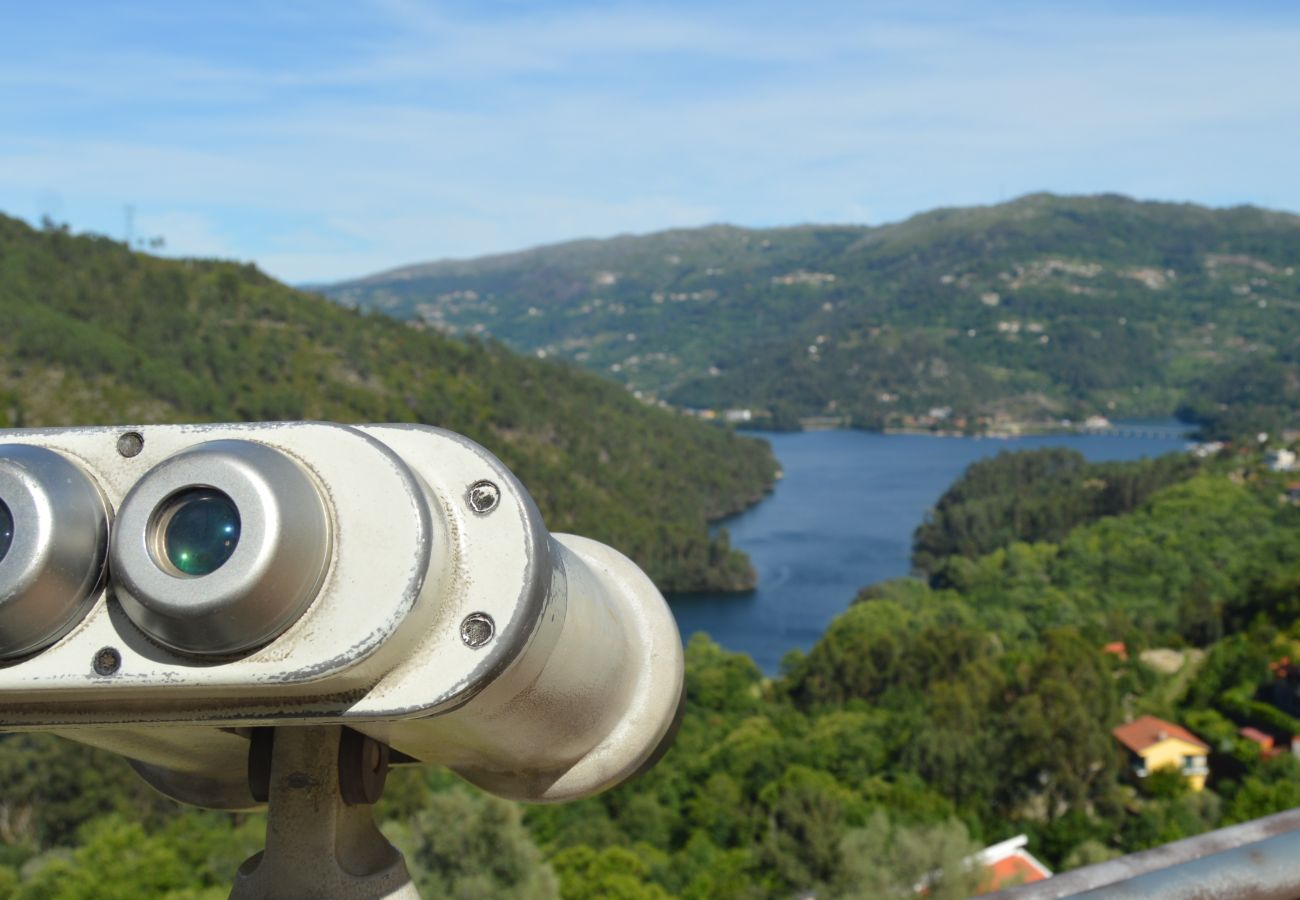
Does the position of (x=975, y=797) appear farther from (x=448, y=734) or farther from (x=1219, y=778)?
(x=448, y=734)

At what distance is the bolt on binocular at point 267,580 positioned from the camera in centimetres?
69

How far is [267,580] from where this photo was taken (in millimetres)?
674

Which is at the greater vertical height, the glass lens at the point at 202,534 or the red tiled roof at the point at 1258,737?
the glass lens at the point at 202,534

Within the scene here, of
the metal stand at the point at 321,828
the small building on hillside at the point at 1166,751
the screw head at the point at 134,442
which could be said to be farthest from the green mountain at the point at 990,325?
the screw head at the point at 134,442

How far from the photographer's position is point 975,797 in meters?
19.8

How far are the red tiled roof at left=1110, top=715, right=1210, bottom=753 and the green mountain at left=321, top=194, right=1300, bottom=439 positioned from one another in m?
72.3

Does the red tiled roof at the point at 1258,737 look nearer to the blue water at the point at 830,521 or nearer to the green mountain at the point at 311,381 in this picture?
the blue water at the point at 830,521

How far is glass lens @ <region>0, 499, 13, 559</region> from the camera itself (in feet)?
2.29

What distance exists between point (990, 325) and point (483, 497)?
137 metres

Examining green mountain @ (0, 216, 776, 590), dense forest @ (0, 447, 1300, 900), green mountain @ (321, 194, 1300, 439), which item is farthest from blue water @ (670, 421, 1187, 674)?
green mountain @ (321, 194, 1300, 439)

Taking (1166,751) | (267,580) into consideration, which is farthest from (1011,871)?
(267,580)

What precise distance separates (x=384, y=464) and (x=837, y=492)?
7330 cm

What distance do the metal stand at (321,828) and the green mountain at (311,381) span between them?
125ft

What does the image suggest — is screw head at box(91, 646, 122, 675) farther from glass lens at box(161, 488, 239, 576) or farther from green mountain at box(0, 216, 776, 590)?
green mountain at box(0, 216, 776, 590)
